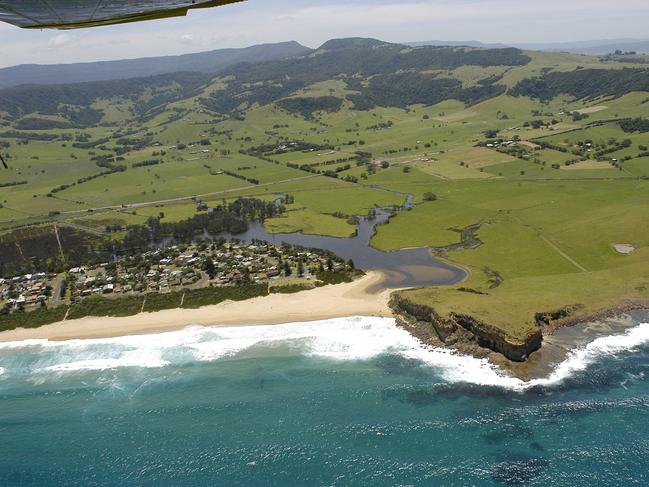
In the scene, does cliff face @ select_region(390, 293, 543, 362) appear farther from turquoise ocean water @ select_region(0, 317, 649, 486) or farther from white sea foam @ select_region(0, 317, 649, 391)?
turquoise ocean water @ select_region(0, 317, 649, 486)

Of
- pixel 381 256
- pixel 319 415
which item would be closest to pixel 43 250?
pixel 381 256

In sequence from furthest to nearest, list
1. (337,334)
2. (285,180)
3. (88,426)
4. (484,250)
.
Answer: (285,180)
(484,250)
(337,334)
(88,426)

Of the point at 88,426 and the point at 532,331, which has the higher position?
the point at 532,331

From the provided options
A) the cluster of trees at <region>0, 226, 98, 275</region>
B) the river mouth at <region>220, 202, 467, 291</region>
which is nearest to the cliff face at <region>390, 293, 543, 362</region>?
the river mouth at <region>220, 202, 467, 291</region>

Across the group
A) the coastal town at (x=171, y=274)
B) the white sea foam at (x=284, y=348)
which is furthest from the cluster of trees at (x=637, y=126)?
the coastal town at (x=171, y=274)

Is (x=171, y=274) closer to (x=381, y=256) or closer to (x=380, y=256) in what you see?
(x=380, y=256)

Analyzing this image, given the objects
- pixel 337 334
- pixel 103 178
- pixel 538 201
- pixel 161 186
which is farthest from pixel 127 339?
pixel 103 178

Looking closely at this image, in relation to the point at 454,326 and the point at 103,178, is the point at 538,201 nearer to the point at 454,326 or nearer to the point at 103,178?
the point at 454,326
